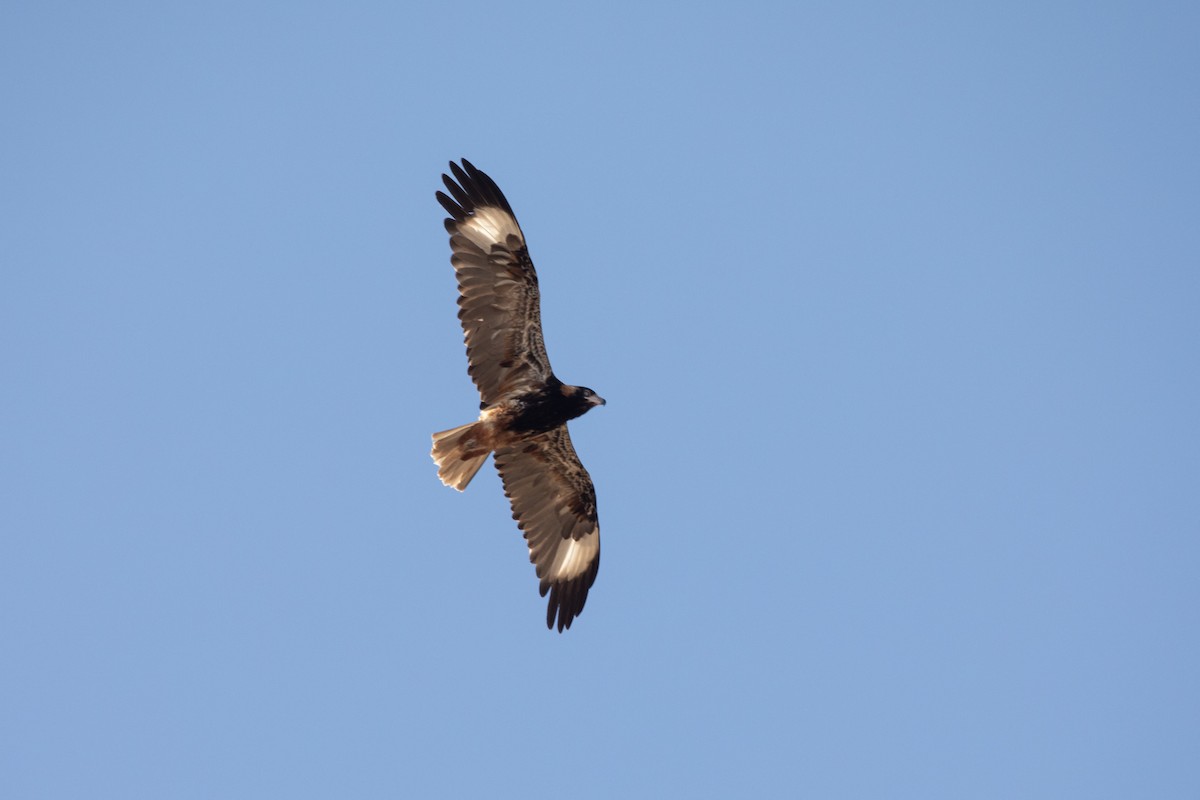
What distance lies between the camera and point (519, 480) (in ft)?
52.7

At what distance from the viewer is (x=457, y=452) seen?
1516 cm

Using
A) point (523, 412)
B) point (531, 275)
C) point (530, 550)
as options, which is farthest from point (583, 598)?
point (531, 275)

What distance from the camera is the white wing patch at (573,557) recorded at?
16.3 meters

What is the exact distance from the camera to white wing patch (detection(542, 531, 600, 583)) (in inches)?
643

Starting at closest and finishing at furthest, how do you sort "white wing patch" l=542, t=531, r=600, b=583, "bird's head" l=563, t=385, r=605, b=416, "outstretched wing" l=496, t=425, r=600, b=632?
1. "bird's head" l=563, t=385, r=605, b=416
2. "outstretched wing" l=496, t=425, r=600, b=632
3. "white wing patch" l=542, t=531, r=600, b=583

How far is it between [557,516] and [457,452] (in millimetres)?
1755

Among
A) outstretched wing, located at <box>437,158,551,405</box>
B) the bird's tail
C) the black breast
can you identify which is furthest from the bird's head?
the bird's tail

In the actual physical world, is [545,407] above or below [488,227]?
below

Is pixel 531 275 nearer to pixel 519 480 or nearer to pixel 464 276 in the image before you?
pixel 464 276

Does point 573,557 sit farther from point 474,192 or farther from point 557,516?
point 474,192

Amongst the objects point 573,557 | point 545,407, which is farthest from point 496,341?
point 573,557

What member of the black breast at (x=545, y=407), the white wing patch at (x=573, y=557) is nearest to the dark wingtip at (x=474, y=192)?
the black breast at (x=545, y=407)

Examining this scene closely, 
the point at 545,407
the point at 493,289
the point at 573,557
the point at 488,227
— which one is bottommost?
the point at 573,557

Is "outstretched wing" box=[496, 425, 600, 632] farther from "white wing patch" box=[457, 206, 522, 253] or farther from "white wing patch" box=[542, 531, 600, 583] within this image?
"white wing patch" box=[457, 206, 522, 253]
